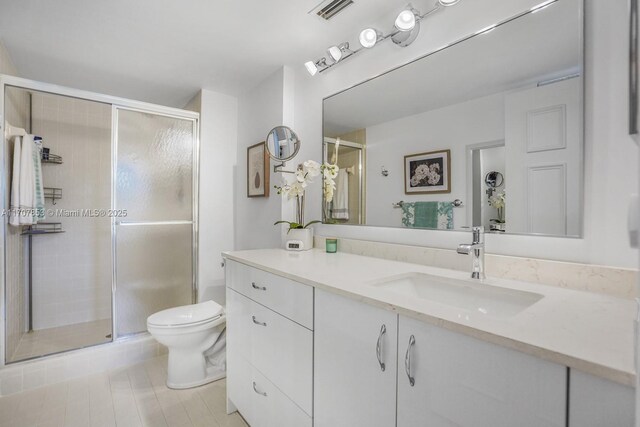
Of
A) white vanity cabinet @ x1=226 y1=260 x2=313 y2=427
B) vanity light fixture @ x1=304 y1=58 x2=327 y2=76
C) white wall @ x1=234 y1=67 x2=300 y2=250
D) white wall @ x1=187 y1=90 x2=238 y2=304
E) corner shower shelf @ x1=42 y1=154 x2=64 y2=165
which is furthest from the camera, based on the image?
white wall @ x1=187 y1=90 x2=238 y2=304

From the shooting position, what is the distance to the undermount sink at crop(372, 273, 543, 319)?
0.98 m

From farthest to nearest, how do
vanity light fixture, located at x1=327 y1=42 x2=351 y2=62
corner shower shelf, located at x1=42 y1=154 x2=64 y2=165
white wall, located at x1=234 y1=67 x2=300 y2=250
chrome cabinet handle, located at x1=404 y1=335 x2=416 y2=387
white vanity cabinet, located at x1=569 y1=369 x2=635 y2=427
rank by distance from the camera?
corner shower shelf, located at x1=42 y1=154 x2=64 y2=165
white wall, located at x1=234 y1=67 x2=300 y2=250
vanity light fixture, located at x1=327 y1=42 x2=351 y2=62
chrome cabinet handle, located at x1=404 y1=335 x2=416 y2=387
white vanity cabinet, located at x1=569 y1=369 x2=635 y2=427

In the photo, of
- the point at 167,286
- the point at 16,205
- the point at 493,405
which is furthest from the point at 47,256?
the point at 493,405

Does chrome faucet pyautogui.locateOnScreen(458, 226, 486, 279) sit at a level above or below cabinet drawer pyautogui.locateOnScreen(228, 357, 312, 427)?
above

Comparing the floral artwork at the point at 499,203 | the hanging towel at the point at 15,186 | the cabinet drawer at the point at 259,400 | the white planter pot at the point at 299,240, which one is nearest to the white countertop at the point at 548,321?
the floral artwork at the point at 499,203

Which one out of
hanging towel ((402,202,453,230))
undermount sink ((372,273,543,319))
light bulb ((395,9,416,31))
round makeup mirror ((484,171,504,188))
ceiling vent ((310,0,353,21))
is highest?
ceiling vent ((310,0,353,21))

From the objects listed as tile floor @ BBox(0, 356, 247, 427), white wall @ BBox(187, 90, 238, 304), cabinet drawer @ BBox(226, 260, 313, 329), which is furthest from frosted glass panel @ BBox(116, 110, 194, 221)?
cabinet drawer @ BBox(226, 260, 313, 329)

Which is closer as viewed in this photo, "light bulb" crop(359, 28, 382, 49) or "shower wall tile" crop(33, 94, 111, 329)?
"light bulb" crop(359, 28, 382, 49)

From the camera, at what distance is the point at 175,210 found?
2.70m

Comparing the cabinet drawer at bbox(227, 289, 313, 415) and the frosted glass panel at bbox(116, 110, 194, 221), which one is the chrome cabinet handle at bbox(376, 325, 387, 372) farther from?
the frosted glass panel at bbox(116, 110, 194, 221)

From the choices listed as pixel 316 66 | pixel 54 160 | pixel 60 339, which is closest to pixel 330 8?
pixel 316 66

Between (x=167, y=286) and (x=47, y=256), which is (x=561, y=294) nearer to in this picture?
(x=167, y=286)

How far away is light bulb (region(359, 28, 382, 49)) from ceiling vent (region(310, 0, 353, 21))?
0.51 feet

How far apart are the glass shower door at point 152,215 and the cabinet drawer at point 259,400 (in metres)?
1.34
